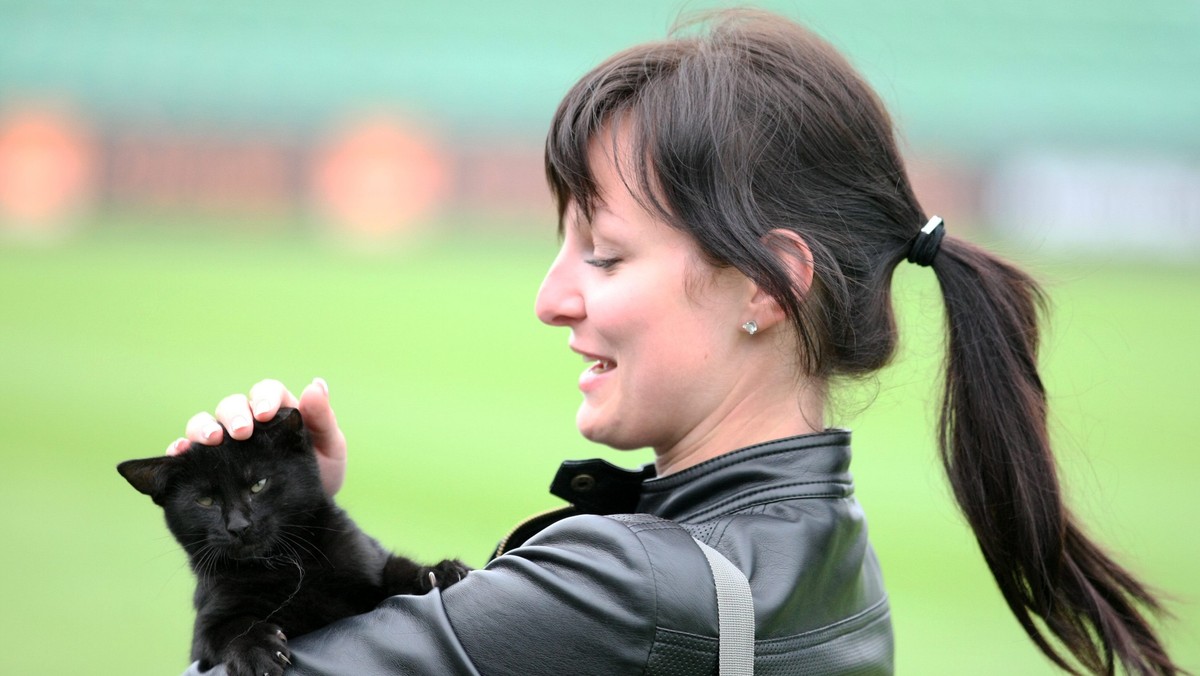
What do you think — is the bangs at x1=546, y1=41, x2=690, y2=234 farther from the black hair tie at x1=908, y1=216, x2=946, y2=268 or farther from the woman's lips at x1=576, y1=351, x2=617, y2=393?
the black hair tie at x1=908, y1=216, x2=946, y2=268

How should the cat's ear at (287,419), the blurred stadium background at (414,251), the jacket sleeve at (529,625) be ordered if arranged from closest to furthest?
the jacket sleeve at (529,625) < the cat's ear at (287,419) < the blurred stadium background at (414,251)

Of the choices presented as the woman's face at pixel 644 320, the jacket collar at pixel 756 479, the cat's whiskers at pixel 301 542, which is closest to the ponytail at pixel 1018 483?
the jacket collar at pixel 756 479

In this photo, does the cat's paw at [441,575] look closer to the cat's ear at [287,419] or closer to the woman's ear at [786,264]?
the cat's ear at [287,419]

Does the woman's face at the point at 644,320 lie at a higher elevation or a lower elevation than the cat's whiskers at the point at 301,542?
higher

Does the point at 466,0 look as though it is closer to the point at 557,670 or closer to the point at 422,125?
the point at 422,125

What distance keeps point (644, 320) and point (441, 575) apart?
1.45 feet

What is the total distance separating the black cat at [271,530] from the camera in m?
1.65

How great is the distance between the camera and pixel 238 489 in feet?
5.66

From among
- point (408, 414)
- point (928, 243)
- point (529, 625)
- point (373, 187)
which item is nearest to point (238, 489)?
point (529, 625)

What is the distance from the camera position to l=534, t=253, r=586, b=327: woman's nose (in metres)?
1.68

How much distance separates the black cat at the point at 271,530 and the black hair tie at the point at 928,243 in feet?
2.43

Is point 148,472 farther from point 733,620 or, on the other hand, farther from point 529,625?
point 733,620

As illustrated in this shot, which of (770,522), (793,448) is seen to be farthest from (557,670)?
(793,448)

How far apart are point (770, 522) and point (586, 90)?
2.07 ft
